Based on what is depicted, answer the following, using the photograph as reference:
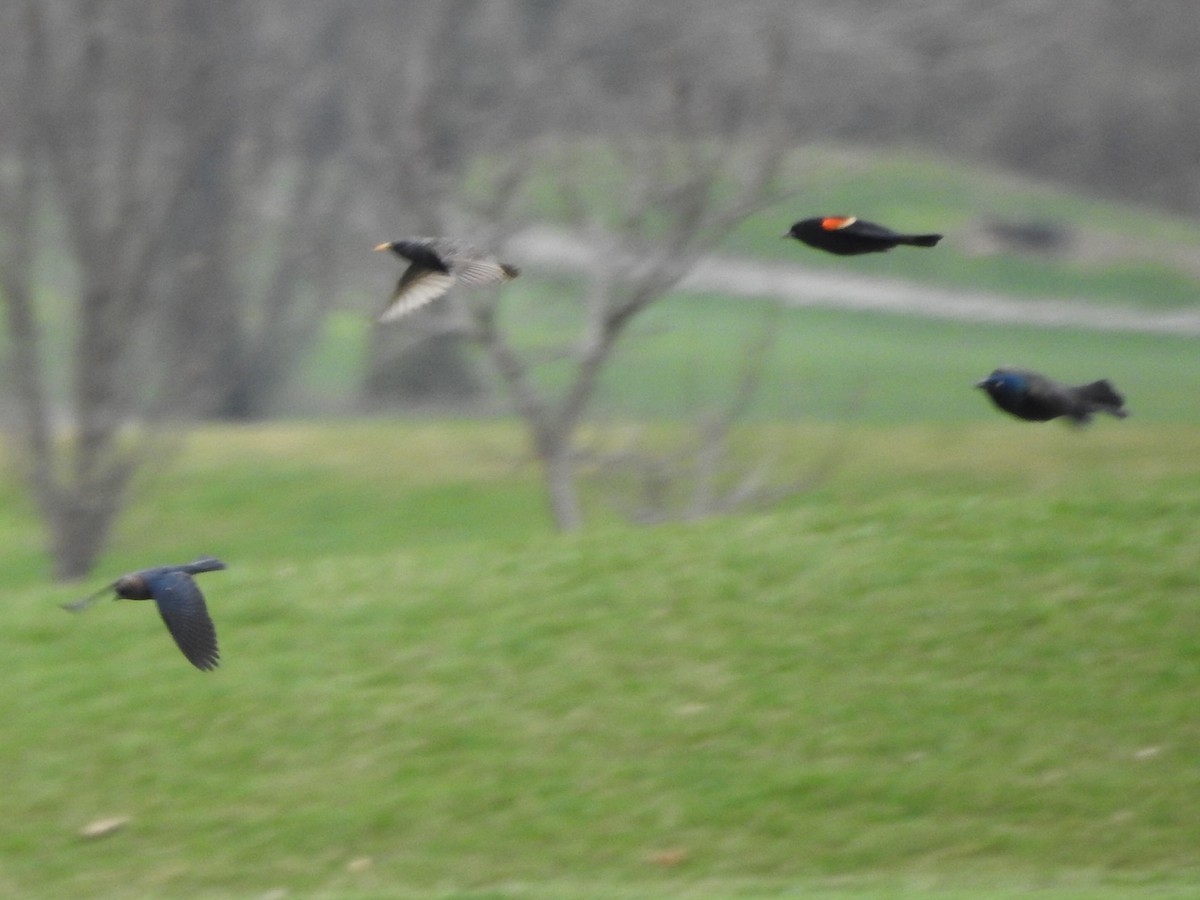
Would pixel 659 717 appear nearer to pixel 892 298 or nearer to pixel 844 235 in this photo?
pixel 844 235

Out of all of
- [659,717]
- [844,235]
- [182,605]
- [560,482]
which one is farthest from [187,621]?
[560,482]

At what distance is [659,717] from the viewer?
8.30 meters

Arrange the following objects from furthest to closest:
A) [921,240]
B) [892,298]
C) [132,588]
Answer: [892,298]
[132,588]
[921,240]

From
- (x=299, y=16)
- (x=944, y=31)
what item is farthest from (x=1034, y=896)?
(x=299, y=16)

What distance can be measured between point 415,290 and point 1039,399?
199cm

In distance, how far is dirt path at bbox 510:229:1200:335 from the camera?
2409 cm

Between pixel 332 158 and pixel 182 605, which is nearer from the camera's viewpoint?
pixel 182 605

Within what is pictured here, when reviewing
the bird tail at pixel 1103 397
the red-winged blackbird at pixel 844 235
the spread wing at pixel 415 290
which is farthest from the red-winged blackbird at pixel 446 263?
the bird tail at pixel 1103 397

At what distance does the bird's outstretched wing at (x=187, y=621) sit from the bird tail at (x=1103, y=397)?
8.21 feet

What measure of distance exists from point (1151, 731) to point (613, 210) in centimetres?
850

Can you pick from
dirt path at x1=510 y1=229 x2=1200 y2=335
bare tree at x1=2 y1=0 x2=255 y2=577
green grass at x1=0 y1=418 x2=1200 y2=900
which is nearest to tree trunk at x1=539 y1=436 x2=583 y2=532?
bare tree at x1=2 y1=0 x2=255 y2=577

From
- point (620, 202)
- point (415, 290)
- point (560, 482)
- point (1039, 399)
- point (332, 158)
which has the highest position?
point (332, 158)

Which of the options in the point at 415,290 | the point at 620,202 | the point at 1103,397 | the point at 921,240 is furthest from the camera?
the point at 620,202

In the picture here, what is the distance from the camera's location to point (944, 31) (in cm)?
2147
